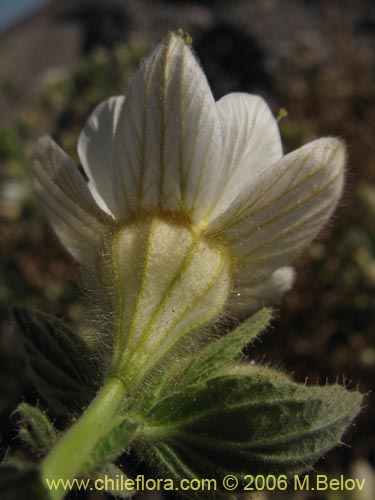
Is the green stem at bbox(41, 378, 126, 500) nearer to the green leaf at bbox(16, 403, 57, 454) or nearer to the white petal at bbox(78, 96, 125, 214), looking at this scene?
the green leaf at bbox(16, 403, 57, 454)

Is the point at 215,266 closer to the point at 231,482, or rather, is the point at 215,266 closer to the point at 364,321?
the point at 231,482

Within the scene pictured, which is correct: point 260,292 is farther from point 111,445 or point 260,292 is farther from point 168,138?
point 111,445

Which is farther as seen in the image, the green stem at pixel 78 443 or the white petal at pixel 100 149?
the white petal at pixel 100 149

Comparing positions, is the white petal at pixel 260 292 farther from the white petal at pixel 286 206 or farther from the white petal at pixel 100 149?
the white petal at pixel 100 149

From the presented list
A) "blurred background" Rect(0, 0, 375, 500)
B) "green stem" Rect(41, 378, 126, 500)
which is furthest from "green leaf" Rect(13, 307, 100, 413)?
"green stem" Rect(41, 378, 126, 500)

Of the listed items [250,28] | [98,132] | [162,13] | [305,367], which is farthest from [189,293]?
[162,13]

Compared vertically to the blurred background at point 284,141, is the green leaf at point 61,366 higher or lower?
higher

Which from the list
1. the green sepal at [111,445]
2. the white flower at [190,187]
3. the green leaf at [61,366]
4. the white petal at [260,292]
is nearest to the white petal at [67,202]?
the white flower at [190,187]
